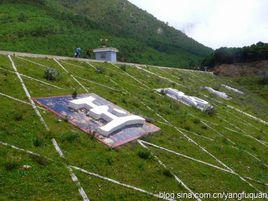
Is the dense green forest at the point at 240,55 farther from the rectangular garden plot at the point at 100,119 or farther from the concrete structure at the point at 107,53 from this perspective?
the rectangular garden plot at the point at 100,119

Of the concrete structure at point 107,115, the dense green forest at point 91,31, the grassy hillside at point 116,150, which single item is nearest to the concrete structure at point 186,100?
the grassy hillside at point 116,150

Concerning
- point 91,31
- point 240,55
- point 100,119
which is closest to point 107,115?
point 100,119

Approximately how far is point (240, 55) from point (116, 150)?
325ft

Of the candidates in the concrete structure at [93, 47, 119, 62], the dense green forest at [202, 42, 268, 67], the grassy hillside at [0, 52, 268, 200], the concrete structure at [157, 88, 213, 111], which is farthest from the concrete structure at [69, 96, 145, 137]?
the dense green forest at [202, 42, 268, 67]

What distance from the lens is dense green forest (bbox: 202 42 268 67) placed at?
356 ft

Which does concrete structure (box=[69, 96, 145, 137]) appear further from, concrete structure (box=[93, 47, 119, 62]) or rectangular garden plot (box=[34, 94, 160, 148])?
concrete structure (box=[93, 47, 119, 62])

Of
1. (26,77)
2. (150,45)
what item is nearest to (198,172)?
(26,77)

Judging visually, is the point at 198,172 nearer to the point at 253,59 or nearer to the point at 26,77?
the point at 26,77

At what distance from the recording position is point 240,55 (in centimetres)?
11238

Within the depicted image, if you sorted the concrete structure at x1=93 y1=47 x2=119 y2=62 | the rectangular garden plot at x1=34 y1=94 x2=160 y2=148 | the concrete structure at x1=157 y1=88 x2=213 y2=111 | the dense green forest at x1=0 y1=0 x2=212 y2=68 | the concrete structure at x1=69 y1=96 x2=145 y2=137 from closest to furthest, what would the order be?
the rectangular garden plot at x1=34 y1=94 x2=160 y2=148 < the concrete structure at x1=69 y1=96 x2=145 y2=137 < the concrete structure at x1=157 y1=88 x2=213 y2=111 < the concrete structure at x1=93 y1=47 x2=119 y2=62 < the dense green forest at x1=0 y1=0 x2=212 y2=68

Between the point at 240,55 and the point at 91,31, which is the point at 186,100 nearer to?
the point at 91,31

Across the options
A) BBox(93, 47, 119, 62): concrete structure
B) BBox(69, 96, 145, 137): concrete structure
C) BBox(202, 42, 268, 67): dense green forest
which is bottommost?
BBox(69, 96, 145, 137): concrete structure

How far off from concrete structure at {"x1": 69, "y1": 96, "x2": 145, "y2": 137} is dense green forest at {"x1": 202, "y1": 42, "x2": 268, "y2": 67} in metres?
91.0

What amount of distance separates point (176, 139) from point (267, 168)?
701cm
